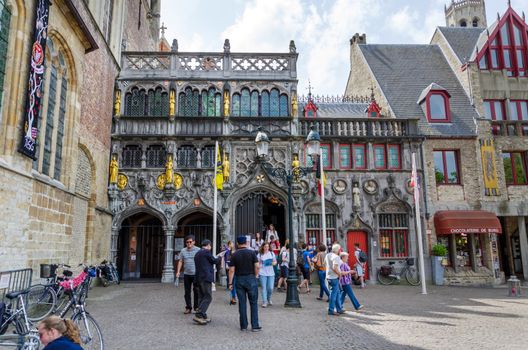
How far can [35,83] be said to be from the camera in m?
9.76

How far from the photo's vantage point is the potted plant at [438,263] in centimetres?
1716

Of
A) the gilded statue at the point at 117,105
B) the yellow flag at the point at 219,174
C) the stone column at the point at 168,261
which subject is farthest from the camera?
the gilded statue at the point at 117,105

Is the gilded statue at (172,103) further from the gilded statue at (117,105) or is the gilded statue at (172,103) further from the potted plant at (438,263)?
the potted plant at (438,263)

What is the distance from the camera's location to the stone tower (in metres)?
42.5

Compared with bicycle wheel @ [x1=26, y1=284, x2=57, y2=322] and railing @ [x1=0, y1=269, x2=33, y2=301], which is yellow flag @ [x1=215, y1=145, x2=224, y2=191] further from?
bicycle wheel @ [x1=26, y1=284, x2=57, y2=322]

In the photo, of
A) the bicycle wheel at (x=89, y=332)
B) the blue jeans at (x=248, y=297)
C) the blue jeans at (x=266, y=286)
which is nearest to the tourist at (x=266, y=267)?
the blue jeans at (x=266, y=286)

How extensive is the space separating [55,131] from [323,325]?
947cm

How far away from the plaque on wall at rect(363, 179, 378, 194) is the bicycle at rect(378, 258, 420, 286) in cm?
342

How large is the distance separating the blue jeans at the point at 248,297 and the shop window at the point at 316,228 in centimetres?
1087

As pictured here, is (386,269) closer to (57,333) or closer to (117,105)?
(117,105)

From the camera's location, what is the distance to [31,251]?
32.1 feet

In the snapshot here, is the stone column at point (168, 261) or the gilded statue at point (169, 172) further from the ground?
the gilded statue at point (169, 172)

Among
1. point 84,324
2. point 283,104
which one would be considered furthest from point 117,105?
point 84,324

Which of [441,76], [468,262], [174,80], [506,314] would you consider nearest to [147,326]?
[506,314]
